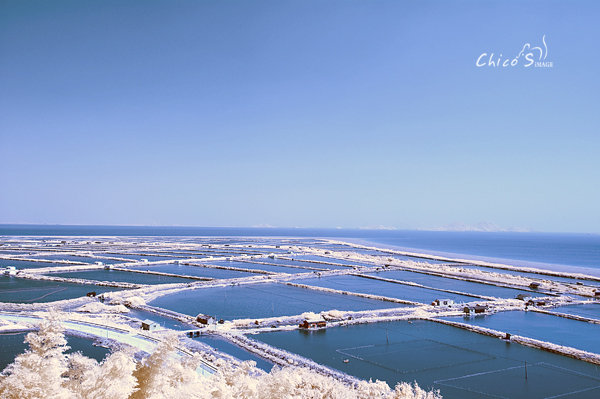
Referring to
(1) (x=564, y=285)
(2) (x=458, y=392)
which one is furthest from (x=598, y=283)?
(2) (x=458, y=392)

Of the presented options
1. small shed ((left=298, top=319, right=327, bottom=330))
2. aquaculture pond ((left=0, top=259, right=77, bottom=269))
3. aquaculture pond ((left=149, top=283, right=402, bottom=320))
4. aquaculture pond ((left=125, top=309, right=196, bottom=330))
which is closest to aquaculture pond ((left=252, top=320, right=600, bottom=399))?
small shed ((left=298, top=319, right=327, bottom=330))

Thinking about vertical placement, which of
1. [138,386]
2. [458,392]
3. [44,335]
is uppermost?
[44,335]

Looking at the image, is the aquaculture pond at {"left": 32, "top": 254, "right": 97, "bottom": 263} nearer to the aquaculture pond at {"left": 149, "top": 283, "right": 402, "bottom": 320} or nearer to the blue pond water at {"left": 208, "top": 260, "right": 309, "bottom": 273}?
the blue pond water at {"left": 208, "top": 260, "right": 309, "bottom": 273}

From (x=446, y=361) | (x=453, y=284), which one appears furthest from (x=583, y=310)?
(x=446, y=361)

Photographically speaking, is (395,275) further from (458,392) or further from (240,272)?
(458,392)

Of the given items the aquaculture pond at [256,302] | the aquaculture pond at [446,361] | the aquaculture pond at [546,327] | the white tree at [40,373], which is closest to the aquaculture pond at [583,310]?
the aquaculture pond at [546,327]

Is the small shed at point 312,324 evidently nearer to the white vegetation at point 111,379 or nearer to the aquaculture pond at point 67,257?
the white vegetation at point 111,379

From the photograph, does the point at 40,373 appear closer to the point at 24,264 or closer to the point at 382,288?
the point at 382,288
